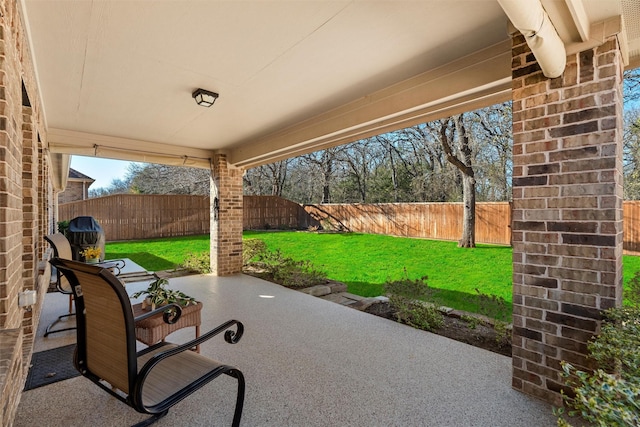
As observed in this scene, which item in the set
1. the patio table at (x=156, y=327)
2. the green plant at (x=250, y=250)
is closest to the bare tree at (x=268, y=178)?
the green plant at (x=250, y=250)

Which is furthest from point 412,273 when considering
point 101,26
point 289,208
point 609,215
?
point 289,208

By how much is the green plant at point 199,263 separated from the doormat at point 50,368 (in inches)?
149

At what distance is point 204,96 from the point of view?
3.52 meters

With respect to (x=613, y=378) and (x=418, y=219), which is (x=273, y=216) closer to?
(x=418, y=219)

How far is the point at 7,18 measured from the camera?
1.70m

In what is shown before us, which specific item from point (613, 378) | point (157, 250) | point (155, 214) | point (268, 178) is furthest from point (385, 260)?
point (268, 178)

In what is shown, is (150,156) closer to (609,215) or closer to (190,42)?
(190,42)

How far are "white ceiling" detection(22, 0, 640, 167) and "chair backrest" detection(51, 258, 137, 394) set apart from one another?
1.78 m

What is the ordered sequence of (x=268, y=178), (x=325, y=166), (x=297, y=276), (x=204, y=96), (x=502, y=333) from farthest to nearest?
(x=268, y=178), (x=325, y=166), (x=297, y=276), (x=204, y=96), (x=502, y=333)

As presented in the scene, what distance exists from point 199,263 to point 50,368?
4.45 metres

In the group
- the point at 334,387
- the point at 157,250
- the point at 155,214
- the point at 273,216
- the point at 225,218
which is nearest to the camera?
the point at 334,387

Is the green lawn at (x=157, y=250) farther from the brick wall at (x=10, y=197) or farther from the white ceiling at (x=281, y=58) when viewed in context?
the brick wall at (x=10, y=197)

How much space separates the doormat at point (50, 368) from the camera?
2.64m

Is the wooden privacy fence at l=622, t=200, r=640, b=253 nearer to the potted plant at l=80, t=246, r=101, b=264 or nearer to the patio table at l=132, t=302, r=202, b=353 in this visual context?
the patio table at l=132, t=302, r=202, b=353
